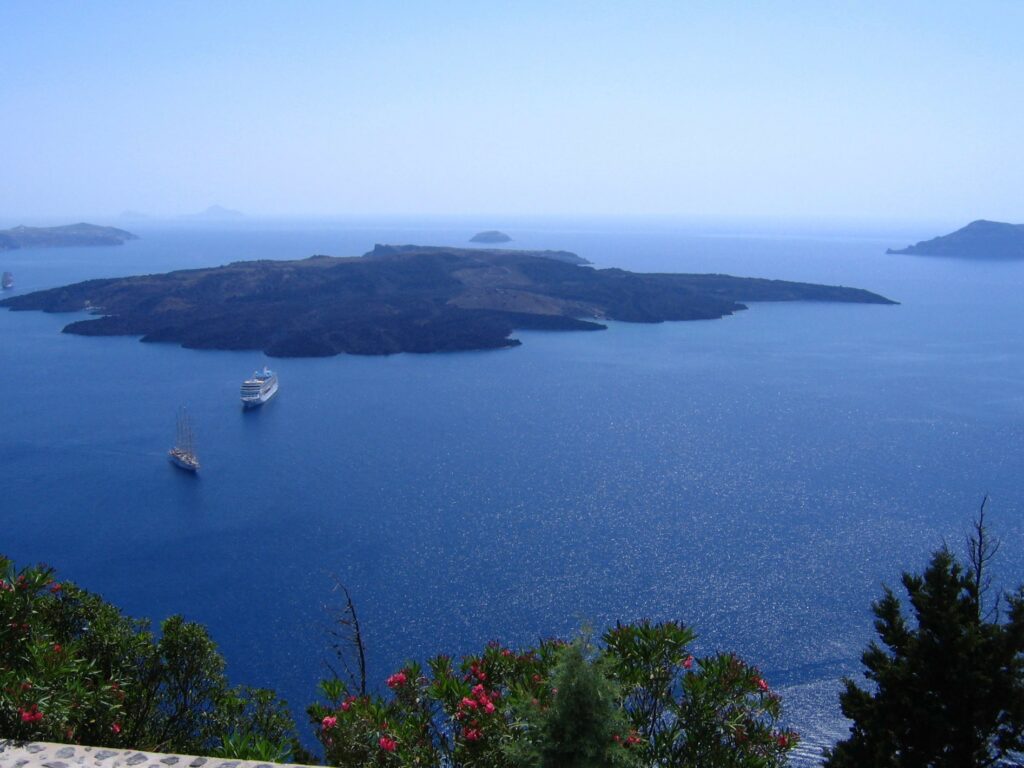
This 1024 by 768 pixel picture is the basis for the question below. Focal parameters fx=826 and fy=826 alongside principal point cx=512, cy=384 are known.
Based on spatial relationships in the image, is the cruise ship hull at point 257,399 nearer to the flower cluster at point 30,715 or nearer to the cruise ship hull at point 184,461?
the cruise ship hull at point 184,461

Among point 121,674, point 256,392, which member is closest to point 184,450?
point 256,392

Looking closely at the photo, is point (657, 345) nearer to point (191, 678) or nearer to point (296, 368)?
point (296, 368)

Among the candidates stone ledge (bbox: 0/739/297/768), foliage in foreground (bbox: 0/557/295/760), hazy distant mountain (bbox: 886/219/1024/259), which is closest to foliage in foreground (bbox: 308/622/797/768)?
stone ledge (bbox: 0/739/297/768)

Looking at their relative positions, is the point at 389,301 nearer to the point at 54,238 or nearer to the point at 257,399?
the point at 257,399

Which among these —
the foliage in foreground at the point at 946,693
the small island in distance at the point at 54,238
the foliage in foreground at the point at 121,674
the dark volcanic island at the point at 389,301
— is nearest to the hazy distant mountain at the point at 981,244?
the dark volcanic island at the point at 389,301

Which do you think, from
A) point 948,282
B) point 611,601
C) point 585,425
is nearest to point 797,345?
point 585,425

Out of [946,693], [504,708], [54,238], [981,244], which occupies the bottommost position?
[504,708]
